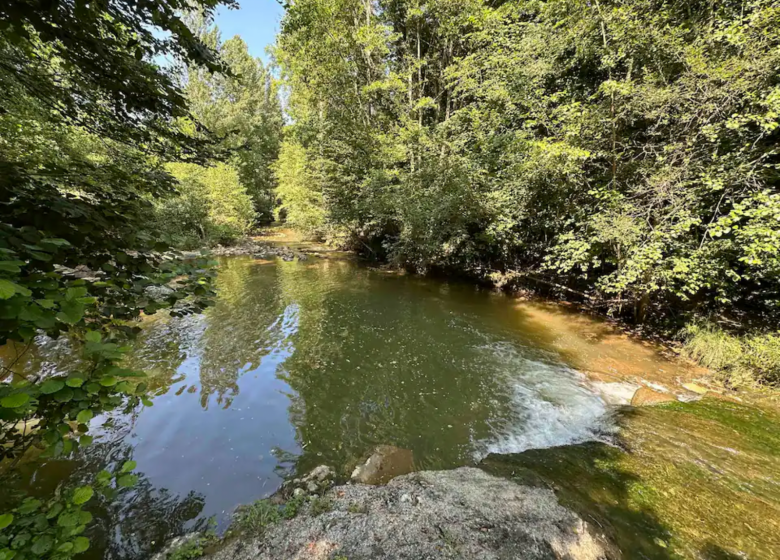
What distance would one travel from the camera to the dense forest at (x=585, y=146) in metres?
6.19

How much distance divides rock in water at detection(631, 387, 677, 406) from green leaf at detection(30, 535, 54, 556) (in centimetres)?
769

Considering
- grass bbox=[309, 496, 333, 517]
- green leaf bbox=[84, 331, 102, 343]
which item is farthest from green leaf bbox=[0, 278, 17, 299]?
grass bbox=[309, 496, 333, 517]

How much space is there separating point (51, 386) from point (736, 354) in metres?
10.2

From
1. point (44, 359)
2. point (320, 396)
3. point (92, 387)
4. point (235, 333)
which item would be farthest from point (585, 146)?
point (44, 359)

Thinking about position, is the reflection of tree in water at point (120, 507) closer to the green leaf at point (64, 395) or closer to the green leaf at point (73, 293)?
the green leaf at point (64, 395)

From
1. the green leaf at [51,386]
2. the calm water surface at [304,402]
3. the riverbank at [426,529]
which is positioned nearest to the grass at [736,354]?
the calm water surface at [304,402]

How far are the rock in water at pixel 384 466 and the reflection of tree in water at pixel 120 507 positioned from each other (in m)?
1.89

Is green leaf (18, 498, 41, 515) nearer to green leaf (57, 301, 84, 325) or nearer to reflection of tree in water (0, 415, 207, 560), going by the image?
green leaf (57, 301, 84, 325)

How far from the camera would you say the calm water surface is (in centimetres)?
423

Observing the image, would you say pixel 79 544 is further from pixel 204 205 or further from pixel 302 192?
pixel 302 192

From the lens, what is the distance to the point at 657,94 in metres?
6.77

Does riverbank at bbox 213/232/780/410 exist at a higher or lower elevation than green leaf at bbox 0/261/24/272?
lower

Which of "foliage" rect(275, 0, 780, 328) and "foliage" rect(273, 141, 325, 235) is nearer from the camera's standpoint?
"foliage" rect(275, 0, 780, 328)

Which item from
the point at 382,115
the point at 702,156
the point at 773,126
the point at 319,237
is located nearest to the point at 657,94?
the point at 702,156
